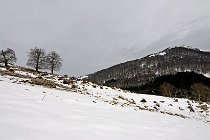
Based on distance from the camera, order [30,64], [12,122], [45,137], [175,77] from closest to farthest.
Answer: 1. [45,137]
2. [12,122]
3. [30,64]
4. [175,77]

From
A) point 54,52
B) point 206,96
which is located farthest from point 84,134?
point 206,96

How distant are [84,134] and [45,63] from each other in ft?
206

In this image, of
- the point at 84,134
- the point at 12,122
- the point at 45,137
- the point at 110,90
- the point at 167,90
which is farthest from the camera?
the point at 167,90

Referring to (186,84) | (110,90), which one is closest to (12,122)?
(110,90)

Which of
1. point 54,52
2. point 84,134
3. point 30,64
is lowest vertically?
point 84,134

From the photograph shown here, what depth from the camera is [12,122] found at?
464cm

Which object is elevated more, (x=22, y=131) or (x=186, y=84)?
(x=186, y=84)

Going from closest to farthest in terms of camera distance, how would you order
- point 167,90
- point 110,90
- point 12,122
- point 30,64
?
point 12,122 < point 110,90 < point 30,64 < point 167,90

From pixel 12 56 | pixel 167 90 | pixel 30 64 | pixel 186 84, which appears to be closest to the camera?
pixel 12 56

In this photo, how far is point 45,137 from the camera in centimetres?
414

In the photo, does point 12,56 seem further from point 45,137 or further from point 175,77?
point 175,77

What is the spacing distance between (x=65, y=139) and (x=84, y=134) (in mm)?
741

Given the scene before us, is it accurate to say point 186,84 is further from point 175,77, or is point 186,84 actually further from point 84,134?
point 84,134

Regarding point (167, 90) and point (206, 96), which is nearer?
point (206, 96)
